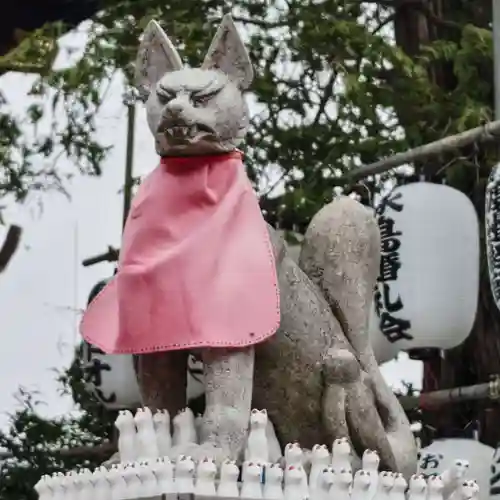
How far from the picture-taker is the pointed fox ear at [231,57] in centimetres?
335

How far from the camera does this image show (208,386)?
3.15m

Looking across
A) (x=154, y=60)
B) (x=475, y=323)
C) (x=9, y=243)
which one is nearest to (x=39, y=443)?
(x=9, y=243)

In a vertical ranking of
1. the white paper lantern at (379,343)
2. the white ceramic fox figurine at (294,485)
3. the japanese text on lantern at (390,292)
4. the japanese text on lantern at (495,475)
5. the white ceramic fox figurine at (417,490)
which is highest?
the japanese text on lantern at (390,292)

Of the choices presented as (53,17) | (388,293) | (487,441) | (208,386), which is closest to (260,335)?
(208,386)

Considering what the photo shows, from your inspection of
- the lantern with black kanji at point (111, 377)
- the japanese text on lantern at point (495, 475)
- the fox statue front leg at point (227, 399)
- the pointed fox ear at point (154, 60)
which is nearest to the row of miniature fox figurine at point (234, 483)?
the fox statue front leg at point (227, 399)

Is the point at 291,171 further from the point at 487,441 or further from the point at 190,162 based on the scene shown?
the point at 190,162

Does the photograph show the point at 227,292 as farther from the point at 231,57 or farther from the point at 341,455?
the point at 231,57

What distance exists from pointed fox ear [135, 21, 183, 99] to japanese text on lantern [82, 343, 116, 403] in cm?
262

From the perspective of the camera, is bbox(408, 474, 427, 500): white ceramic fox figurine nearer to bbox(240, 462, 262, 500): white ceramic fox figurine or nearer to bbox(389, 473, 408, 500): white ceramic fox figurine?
bbox(389, 473, 408, 500): white ceramic fox figurine

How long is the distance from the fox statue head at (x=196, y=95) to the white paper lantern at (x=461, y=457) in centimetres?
259

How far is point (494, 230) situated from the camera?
18.0 ft

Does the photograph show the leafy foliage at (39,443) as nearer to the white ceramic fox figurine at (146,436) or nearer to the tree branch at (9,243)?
the tree branch at (9,243)

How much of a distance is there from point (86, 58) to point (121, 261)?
130 inches

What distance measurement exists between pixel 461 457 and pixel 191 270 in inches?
108
